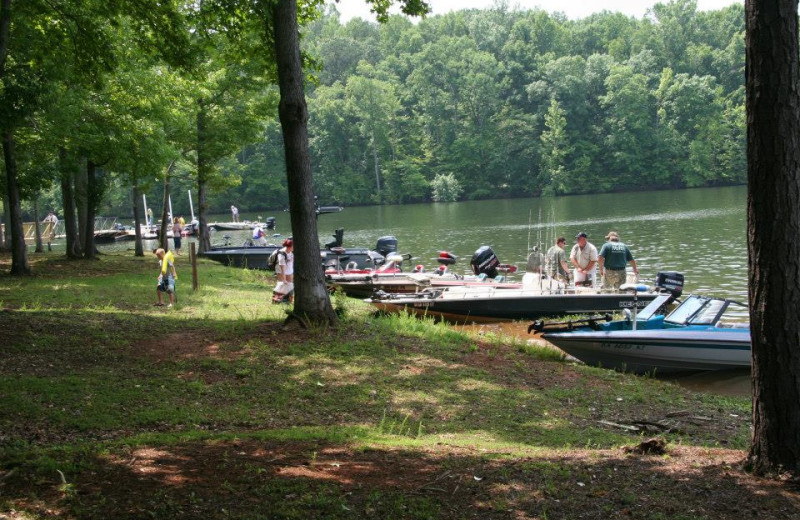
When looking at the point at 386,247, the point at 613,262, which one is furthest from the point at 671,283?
the point at 386,247

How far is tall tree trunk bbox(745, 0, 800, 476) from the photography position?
5691mm

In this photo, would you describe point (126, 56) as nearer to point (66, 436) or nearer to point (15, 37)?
point (15, 37)

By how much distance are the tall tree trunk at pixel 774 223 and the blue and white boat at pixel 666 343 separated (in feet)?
25.7

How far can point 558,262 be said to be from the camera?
21.6 meters

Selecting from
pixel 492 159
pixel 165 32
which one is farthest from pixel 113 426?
pixel 492 159

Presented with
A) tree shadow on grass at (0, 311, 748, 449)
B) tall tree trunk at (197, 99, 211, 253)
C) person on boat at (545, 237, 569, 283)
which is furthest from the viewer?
tall tree trunk at (197, 99, 211, 253)

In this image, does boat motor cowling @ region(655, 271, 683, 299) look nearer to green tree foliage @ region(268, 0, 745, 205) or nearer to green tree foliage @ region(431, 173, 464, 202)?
green tree foliage @ region(268, 0, 745, 205)

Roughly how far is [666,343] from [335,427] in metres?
7.53

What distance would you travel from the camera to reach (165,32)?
1536 cm

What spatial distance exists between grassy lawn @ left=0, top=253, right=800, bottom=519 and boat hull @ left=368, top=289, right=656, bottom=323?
14.1 feet

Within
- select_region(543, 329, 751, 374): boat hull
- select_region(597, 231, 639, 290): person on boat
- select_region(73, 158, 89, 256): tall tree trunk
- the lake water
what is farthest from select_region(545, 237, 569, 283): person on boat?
select_region(73, 158, 89, 256): tall tree trunk

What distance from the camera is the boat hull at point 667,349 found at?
13492 mm

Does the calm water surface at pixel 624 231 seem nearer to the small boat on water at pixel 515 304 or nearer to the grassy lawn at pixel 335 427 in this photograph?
the small boat on water at pixel 515 304

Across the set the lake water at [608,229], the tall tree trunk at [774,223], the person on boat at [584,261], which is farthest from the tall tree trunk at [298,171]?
the lake water at [608,229]
